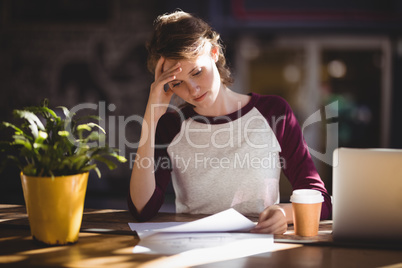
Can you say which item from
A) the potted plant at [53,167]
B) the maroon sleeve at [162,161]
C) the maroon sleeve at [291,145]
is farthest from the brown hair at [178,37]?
the potted plant at [53,167]

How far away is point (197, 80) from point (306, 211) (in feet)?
2.11

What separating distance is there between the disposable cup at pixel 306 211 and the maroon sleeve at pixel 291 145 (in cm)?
26

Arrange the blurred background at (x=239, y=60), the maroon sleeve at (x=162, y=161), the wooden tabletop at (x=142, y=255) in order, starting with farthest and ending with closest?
the blurred background at (x=239, y=60) → the maroon sleeve at (x=162, y=161) → the wooden tabletop at (x=142, y=255)

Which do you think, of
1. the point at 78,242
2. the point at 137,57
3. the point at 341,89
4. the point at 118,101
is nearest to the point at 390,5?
the point at 341,89

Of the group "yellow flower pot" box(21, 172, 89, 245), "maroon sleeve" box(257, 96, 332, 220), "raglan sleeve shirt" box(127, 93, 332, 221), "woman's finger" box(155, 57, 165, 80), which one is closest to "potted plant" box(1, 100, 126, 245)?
"yellow flower pot" box(21, 172, 89, 245)

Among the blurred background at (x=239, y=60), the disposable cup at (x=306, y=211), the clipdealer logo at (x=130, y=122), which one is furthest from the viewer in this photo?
the clipdealer logo at (x=130, y=122)

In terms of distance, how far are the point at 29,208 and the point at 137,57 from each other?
154 inches

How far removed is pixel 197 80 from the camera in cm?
149

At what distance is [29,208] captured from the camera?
104cm

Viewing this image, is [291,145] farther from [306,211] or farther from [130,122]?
[130,122]

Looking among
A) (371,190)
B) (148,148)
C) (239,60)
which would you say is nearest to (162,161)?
(148,148)

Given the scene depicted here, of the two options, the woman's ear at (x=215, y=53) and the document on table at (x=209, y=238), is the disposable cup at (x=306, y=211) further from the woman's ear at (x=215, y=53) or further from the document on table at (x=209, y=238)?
the woman's ear at (x=215, y=53)

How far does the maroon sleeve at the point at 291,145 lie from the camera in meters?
1.43

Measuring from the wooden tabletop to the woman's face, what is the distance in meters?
0.57
